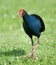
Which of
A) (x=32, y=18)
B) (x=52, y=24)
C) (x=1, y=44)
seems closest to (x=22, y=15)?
(x=32, y=18)

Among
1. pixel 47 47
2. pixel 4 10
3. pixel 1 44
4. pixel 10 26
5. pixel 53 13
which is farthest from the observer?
pixel 4 10

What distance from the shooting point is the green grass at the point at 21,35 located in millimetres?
11172

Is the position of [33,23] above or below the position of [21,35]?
above

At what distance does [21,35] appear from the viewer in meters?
16.4

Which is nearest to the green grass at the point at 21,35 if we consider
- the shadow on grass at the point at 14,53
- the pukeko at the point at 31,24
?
the shadow on grass at the point at 14,53

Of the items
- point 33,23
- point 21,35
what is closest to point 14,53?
point 33,23

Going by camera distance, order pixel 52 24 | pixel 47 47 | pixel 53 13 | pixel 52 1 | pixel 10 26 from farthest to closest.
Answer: pixel 52 1
pixel 53 13
pixel 10 26
pixel 52 24
pixel 47 47

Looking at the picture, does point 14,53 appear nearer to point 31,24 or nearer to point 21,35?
point 31,24

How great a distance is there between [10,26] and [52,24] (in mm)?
2710

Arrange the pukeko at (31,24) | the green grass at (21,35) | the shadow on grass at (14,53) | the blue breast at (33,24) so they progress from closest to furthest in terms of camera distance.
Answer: the pukeko at (31,24), the blue breast at (33,24), the green grass at (21,35), the shadow on grass at (14,53)

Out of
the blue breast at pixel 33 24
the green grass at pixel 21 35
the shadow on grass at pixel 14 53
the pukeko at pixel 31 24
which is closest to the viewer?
the pukeko at pixel 31 24

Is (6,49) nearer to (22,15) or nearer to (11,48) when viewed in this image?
(11,48)

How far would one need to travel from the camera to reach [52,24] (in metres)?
18.6

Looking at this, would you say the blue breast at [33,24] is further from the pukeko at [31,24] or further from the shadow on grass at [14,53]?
the shadow on grass at [14,53]
